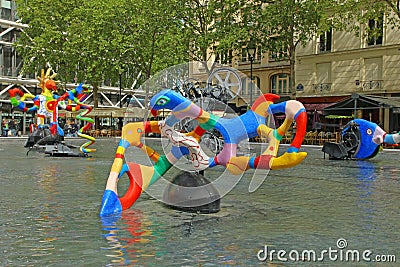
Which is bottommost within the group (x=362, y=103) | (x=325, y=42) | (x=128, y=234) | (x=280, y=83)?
(x=128, y=234)

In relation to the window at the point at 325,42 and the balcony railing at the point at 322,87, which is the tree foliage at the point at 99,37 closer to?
the window at the point at 325,42

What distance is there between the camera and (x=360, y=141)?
2159 cm

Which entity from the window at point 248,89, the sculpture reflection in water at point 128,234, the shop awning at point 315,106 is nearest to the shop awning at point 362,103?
the shop awning at point 315,106

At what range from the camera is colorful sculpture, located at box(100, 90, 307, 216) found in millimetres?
8336

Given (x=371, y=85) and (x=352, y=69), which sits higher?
(x=352, y=69)

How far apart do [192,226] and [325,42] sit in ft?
124

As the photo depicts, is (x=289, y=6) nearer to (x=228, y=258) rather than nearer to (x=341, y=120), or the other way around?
(x=341, y=120)

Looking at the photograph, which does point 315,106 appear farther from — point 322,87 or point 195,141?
point 195,141

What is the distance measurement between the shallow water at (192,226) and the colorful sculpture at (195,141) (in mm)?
443

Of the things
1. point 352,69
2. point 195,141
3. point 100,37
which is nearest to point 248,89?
→ point 195,141

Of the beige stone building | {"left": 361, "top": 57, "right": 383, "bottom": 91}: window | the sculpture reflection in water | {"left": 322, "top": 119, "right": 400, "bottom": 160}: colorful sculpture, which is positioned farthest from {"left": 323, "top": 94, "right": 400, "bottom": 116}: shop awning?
the sculpture reflection in water

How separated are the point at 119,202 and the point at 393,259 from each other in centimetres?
410

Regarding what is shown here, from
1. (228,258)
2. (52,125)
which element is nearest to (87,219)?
(228,258)

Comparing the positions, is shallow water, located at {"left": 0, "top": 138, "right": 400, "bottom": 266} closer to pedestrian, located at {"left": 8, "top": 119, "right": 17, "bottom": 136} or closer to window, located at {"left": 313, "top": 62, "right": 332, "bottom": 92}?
window, located at {"left": 313, "top": 62, "right": 332, "bottom": 92}
